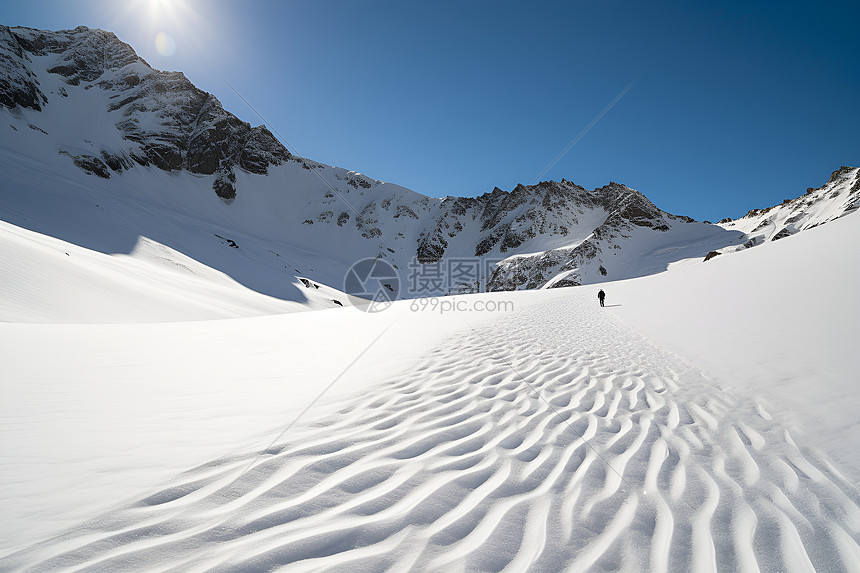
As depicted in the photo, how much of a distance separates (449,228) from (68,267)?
4370 inches

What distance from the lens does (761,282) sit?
1147cm

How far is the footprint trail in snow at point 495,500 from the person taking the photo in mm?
1569

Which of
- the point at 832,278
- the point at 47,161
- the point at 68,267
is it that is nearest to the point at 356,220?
the point at 47,161

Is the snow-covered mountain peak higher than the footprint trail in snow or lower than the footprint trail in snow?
higher

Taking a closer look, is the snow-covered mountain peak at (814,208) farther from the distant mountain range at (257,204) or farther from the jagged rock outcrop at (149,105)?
the jagged rock outcrop at (149,105)

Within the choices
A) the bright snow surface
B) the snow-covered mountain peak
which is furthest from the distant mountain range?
the bright snow surface

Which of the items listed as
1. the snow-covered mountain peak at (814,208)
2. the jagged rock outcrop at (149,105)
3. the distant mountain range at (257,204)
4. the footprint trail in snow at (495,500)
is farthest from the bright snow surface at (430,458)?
the jagged rock outcrop at (149,105)

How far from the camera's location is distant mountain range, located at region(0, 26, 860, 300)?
118 ft

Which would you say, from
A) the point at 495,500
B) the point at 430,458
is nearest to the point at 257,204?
the point at 430,458

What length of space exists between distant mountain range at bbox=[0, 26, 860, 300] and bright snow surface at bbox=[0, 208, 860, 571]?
1164 inches

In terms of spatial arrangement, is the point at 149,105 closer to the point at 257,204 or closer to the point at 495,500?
the point at 257,204

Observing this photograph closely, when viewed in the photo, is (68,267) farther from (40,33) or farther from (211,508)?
(40,33)

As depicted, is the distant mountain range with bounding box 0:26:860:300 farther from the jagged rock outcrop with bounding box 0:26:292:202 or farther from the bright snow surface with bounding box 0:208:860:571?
the bright snow surface with bounding box 0:208:860:571

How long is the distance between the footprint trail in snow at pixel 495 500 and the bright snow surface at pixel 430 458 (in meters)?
0.01
